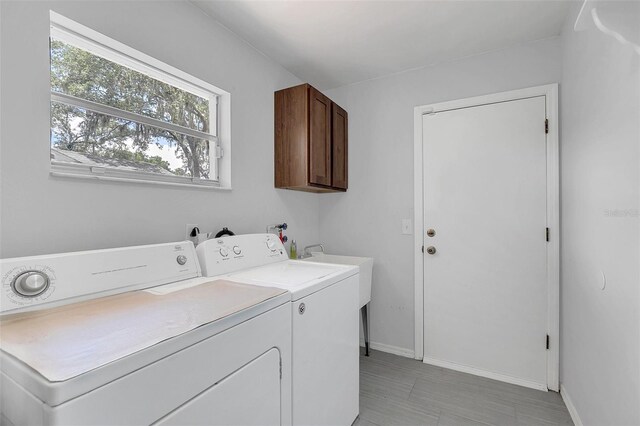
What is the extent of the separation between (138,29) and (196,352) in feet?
5.08

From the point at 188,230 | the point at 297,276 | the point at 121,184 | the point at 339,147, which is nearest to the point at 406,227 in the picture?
the point at 339,147

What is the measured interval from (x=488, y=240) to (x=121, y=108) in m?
2.50

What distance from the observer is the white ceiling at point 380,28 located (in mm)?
1739

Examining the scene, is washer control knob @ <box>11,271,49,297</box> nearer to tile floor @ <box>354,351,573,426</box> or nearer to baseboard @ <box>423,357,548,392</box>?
A: tile floor @ <box>354,351,573,426</box>

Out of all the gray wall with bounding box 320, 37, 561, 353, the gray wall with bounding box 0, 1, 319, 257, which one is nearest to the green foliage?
the gray wall with bounding box 0, 1, 319, 257

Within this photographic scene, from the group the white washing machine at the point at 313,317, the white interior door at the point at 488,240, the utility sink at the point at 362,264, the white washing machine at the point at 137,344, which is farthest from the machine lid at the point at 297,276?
the white interior door at the point at 488,240

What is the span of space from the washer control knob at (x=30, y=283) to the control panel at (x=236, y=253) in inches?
23.7

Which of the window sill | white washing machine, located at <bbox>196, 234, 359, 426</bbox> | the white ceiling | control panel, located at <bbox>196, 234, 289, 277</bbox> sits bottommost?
white washing machine, located at <bbox>196, 234, 359, 426</bbox>

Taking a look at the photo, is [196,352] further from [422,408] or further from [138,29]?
[422,408]

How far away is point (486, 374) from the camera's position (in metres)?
2.23

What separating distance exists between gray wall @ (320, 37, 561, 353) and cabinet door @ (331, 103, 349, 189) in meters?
0.07

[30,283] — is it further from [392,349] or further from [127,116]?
[392,349]

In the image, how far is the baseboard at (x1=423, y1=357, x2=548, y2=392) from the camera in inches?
82.1

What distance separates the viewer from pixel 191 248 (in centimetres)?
146
